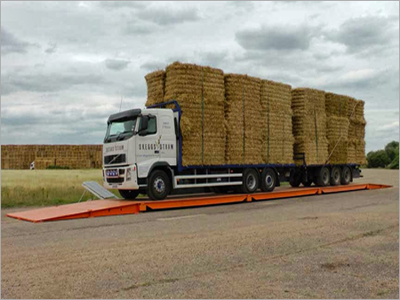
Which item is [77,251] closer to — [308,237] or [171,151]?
[308,237]

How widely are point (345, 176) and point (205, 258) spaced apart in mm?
17803

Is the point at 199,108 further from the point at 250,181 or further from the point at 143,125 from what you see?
the point at 250,181

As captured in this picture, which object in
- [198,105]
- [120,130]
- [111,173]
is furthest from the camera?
[198,105]

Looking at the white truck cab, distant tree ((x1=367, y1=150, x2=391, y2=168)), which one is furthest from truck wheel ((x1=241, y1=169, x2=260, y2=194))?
distant tree ((x1=367, y1=150, x2=391, y2=168))

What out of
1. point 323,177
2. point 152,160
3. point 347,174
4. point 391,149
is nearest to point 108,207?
point 152,160

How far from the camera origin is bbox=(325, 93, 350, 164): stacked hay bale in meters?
21.7

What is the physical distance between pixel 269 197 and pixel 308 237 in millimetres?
8641

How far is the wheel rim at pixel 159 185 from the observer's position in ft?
46.9

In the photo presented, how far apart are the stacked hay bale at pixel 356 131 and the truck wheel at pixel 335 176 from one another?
3.04 ft

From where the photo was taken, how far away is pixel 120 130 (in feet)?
48.2

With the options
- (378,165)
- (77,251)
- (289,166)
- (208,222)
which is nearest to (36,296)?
(77,251)

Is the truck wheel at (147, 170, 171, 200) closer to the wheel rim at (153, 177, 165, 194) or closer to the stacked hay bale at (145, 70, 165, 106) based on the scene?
the wheel rim at (153, 177, 165, 194)

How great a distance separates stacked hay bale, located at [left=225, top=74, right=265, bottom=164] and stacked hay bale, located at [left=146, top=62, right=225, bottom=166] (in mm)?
397

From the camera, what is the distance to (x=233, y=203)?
52.0ft
